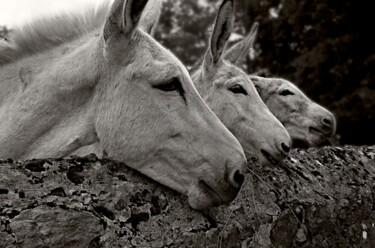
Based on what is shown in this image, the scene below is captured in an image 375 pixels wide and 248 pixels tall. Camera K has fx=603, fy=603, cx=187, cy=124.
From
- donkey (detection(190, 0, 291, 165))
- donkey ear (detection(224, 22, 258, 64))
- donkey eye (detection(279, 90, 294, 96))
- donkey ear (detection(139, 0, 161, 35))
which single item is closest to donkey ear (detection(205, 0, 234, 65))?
donkey (detection(190, 0, 291, 165))

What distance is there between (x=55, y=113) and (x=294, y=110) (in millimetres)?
3171

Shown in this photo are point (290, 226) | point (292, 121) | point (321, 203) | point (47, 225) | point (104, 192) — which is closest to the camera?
point (47, 225)

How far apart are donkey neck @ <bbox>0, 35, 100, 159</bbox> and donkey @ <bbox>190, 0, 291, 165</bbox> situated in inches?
54.0

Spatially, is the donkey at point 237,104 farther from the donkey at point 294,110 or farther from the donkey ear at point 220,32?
the donkey at point 294,110

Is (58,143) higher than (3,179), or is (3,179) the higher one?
(3,179)

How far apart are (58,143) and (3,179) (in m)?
1.24

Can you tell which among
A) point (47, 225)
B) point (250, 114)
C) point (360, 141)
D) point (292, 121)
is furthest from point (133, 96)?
point (360, 141)

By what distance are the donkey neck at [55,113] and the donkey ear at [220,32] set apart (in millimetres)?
1111

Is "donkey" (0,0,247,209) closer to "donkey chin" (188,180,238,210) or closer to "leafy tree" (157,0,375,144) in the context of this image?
"donkey chin" (188,180,238,210)

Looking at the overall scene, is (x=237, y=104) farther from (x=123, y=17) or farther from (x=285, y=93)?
(x=123, y=17)

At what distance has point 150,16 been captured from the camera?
397 cm

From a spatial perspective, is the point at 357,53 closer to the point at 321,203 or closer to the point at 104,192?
the point at 321,203

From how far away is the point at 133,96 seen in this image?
3201 millimetres

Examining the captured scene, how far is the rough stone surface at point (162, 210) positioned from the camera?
2033 millimetres
